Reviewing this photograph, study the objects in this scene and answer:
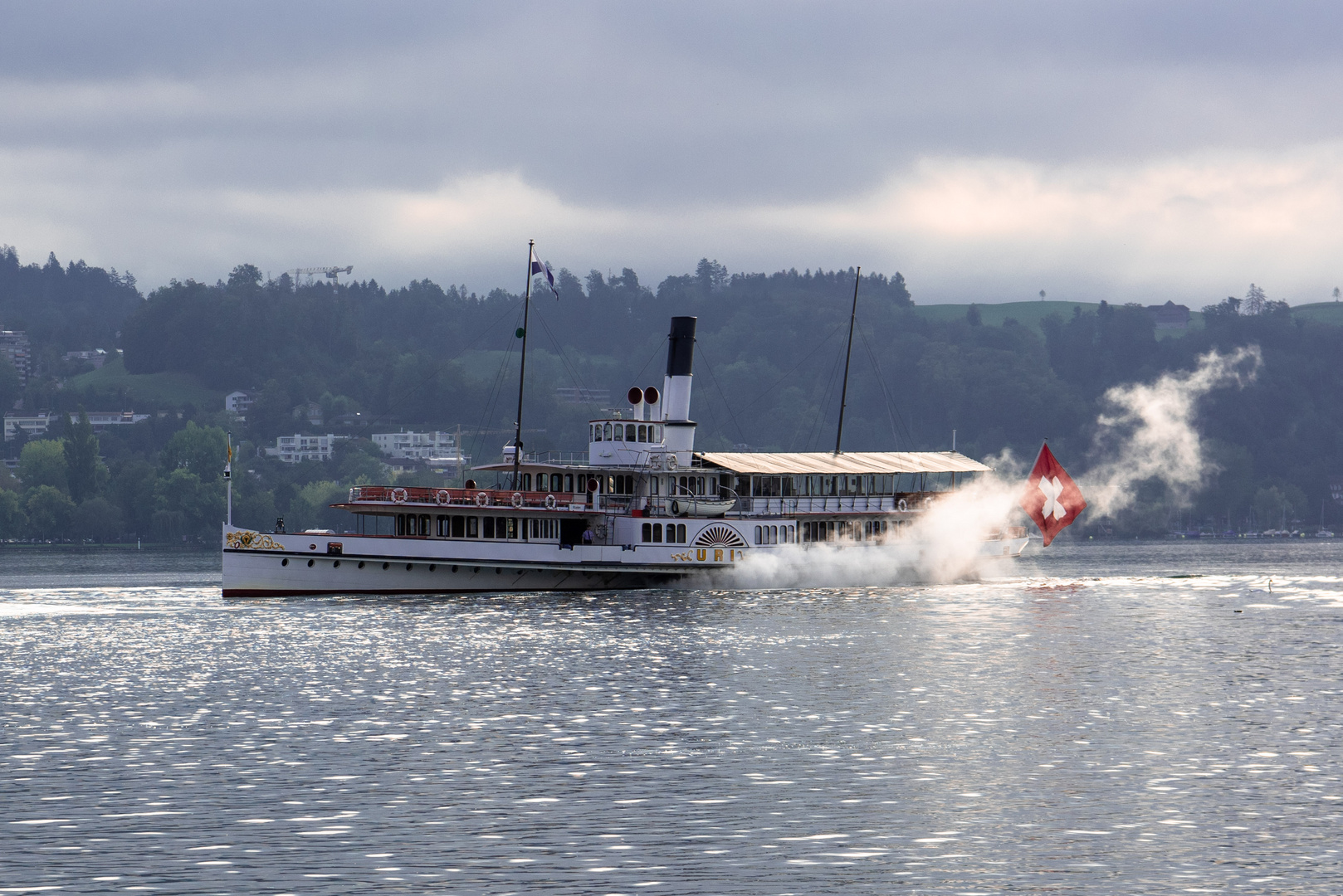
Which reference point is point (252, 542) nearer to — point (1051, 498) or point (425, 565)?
point (425, 565)

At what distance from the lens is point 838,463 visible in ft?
344

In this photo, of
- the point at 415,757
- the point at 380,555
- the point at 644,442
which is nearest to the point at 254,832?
the point at 415,757

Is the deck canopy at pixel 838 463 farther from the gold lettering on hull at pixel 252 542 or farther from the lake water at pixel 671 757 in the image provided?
the gold lettering on hull at pixel 252 542

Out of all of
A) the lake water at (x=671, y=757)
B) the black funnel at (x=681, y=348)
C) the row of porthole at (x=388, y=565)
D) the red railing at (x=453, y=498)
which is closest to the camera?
the lake water at (x=671, y=757)

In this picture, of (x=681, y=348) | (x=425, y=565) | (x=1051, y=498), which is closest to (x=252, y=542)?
(x=425, y=565)

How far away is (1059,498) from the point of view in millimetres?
107500

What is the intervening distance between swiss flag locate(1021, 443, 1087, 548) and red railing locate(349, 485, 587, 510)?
→ 32074mm

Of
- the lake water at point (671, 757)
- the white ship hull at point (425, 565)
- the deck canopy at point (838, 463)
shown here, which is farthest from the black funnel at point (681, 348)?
the lake water at point (671, 757)

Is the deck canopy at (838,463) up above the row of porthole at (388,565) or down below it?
above

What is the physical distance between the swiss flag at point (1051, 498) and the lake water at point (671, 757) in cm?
2317

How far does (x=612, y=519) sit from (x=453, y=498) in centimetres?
1031

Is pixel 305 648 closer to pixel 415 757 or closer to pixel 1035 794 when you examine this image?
pixel 415 757

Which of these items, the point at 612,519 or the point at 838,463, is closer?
the point at 612,519

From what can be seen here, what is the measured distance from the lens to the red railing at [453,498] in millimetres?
89562
